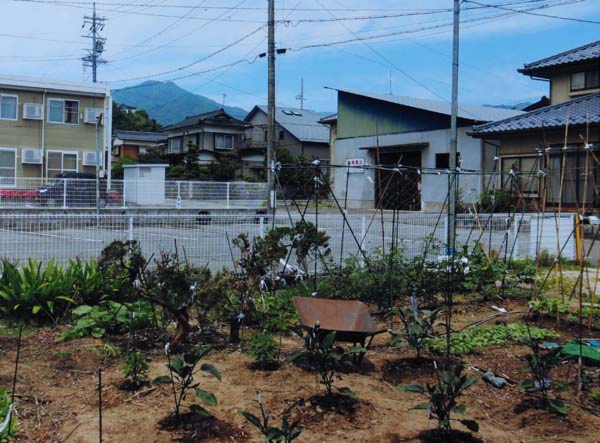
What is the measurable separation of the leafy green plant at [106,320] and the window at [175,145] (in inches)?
1390

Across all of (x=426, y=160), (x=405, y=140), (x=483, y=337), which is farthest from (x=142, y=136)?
(x=483, y=337)

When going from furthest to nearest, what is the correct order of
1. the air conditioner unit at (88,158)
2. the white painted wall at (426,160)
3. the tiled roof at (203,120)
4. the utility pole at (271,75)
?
the tiled roof at (203,120) < the air conditioner unit at (88,158) < the white painted wall at (426,160) < the utility pole at (271,75)

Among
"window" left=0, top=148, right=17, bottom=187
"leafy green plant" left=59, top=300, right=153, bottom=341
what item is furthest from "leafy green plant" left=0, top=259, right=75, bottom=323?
"window" left=0, top=148, right=17, bottom=187

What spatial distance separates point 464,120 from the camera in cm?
2117

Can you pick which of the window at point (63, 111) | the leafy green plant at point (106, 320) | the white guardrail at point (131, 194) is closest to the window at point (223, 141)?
the window at point (63, 111)

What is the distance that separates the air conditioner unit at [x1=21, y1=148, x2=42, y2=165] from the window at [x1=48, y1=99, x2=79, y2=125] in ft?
4.38

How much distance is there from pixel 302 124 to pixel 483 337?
34.5 m

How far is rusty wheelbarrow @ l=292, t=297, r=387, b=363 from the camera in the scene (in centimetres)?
379

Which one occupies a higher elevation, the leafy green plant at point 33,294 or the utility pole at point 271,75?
the utility pole at point 271,75

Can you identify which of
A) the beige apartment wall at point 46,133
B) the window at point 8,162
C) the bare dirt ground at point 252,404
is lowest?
the bare dirt ground at point 252,404

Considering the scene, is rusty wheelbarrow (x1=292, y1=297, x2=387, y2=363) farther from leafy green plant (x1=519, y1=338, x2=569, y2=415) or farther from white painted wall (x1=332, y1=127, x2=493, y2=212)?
white painted wall (x1=332, y1=127, x2=493, y2=212)

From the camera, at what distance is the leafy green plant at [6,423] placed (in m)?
2.46

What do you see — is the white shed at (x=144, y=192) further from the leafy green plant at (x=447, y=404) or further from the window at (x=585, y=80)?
the leafy green plant at (x=447, y=404)

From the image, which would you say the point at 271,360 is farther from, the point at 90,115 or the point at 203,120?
the point at 203,120
